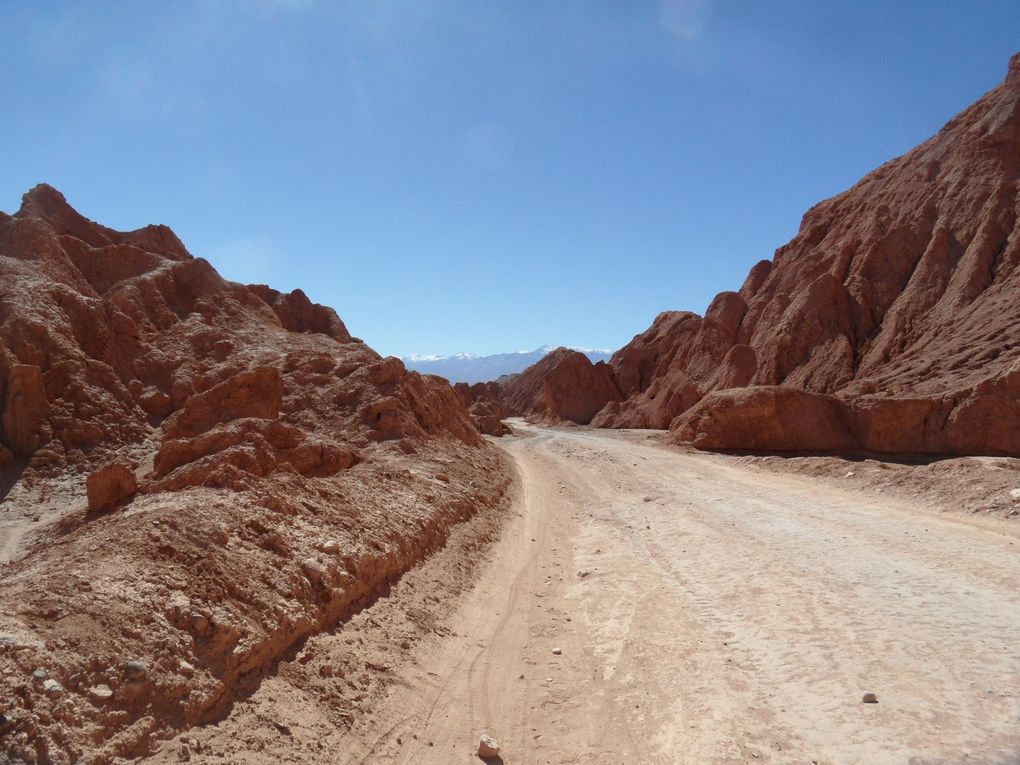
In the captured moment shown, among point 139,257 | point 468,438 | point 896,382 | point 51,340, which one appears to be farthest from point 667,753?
point 896,382

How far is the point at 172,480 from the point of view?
8258mm

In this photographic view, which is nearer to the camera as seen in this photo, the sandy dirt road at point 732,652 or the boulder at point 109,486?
the sandy dirt road at point 732,652

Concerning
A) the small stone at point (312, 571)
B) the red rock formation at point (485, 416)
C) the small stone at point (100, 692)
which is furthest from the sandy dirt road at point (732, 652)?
the red rock formation at point (485, 416)

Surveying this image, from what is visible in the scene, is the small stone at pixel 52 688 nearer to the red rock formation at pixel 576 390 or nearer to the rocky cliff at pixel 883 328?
the rocky cliff at pixel 883 328

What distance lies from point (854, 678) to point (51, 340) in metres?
16.0

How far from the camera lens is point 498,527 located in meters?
13.0

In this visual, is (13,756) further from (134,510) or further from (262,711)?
(134,510)

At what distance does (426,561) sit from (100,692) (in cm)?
565

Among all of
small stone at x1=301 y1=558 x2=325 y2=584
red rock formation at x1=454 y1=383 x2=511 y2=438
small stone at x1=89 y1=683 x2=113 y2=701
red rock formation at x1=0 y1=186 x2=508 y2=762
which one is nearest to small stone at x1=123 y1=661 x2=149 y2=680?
red rock formation at x1=0 y1=186 x2=508 y2=762

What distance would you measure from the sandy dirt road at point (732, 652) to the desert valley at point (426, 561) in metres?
0.04

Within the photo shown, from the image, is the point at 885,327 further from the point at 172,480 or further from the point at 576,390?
the point at 172,480

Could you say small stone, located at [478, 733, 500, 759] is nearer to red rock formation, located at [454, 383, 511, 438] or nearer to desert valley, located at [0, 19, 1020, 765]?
desert valley, located at [0, 19, 1020, 765]

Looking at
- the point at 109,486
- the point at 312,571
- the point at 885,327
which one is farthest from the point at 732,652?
the point at 885,327

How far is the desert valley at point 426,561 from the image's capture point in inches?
188
